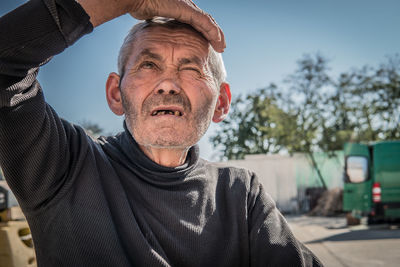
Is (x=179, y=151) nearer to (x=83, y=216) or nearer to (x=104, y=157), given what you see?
(x=104, y=157)

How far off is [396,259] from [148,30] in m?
4.63

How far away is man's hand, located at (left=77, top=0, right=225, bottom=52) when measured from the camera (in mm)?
1087

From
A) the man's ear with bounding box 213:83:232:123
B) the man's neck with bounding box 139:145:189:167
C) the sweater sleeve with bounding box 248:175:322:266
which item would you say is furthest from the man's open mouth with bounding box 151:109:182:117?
the sweater sleeve with bounding box 248:175:322:266

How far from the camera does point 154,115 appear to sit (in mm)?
1385

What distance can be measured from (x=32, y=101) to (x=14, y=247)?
6.66ft

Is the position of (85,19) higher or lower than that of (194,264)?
higher

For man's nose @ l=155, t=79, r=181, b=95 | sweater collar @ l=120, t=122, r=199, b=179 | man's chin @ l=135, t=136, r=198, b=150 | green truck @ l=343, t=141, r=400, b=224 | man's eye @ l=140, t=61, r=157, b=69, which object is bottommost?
green truck @ l=343, t=141, r=400, b=224

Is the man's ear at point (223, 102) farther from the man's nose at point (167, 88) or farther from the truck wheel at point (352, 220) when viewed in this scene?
the truck wheel at point (352, 220)

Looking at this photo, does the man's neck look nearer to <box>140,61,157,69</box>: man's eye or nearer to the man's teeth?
the man's teeth

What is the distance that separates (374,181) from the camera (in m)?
8.12

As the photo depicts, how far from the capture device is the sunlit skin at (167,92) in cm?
139

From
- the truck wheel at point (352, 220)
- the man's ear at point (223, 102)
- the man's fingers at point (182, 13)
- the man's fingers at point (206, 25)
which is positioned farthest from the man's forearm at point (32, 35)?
the truck wheel at point (352, 220)

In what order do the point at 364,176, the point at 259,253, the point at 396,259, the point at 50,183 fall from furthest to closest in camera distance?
1. the point at 364,176
2. the point at 396,259
3. the point at 259,253
4. the point at 50,183

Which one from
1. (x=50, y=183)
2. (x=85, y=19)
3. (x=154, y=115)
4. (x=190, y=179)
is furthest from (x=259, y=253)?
(x=85, y=19)
